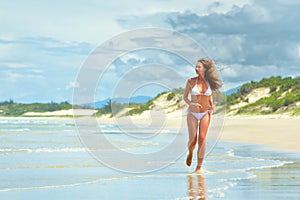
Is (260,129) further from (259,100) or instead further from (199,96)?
(259,100)

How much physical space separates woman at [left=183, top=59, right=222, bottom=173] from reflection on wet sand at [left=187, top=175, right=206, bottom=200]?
0.75m

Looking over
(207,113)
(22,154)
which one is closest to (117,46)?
(207,113)

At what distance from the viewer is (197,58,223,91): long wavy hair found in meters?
11.3

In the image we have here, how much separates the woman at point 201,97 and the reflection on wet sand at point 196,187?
0.75m

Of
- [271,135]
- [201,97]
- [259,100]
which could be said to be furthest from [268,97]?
[201,97]

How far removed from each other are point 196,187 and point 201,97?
78.2 inches

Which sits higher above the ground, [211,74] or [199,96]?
[211,74]

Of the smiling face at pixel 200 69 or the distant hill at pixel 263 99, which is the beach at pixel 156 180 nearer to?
the smiling face at pixel 200 69

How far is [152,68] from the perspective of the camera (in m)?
15.1

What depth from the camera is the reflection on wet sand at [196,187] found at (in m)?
9.08

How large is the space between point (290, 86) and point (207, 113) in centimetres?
5085

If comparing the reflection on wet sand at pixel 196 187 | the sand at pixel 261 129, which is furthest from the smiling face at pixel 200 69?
the sand at pixel 261 129

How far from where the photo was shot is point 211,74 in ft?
37.0

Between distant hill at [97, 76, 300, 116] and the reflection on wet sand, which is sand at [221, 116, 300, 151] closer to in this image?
distant hill at [97, 76, 300, 116]
